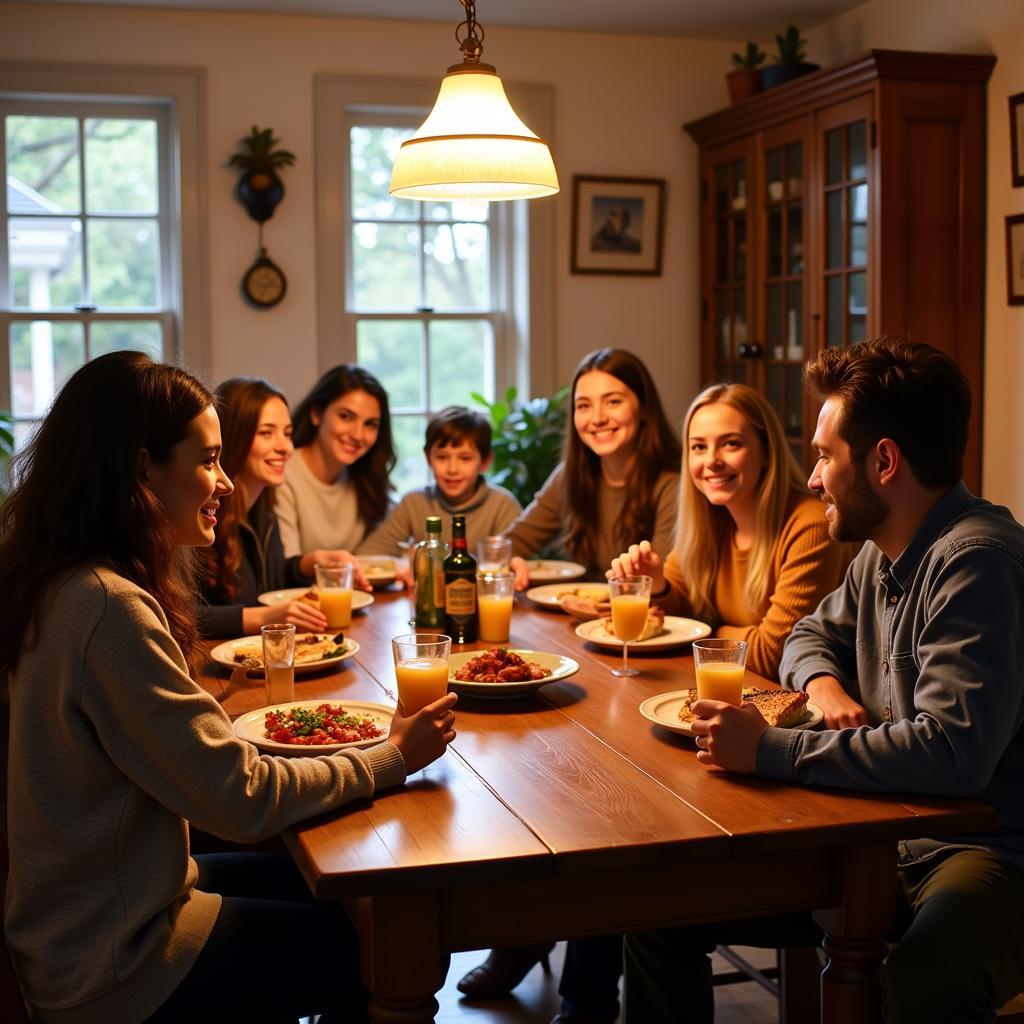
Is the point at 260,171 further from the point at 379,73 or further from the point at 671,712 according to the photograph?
the point at 671,712

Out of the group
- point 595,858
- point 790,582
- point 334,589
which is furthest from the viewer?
point 334,589

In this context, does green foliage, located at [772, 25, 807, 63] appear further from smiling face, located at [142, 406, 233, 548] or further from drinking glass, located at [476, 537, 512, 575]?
smiling face, located at [142, 406, 233, 548]

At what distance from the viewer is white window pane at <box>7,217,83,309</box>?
498 cm

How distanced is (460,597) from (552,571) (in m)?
0.81

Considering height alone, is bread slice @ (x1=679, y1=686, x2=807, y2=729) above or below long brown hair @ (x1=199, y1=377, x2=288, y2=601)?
below

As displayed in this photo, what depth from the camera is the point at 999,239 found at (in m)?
4.20

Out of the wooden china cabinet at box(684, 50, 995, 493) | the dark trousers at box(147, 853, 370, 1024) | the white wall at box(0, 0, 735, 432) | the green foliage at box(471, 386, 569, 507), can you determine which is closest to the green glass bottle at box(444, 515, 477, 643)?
the dark trousers at box(147, 853, 370, 1024)

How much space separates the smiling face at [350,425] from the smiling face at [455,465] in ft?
0.63

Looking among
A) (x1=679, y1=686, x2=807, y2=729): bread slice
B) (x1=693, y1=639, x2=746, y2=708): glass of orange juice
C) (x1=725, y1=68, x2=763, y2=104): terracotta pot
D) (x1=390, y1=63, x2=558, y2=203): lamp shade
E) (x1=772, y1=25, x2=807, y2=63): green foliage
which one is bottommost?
(x1=679, y1=686, x2=807, y2=729): bread slice

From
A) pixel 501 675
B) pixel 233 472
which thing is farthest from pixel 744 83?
pixel 501 675

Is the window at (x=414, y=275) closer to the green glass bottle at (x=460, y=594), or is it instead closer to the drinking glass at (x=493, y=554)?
the drinking glass at (x=493, y=554)

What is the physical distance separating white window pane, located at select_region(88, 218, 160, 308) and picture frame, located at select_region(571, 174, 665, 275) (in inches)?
69.5

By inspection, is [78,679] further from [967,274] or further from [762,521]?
[967,274]

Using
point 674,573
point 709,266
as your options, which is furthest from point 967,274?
point 674,573
